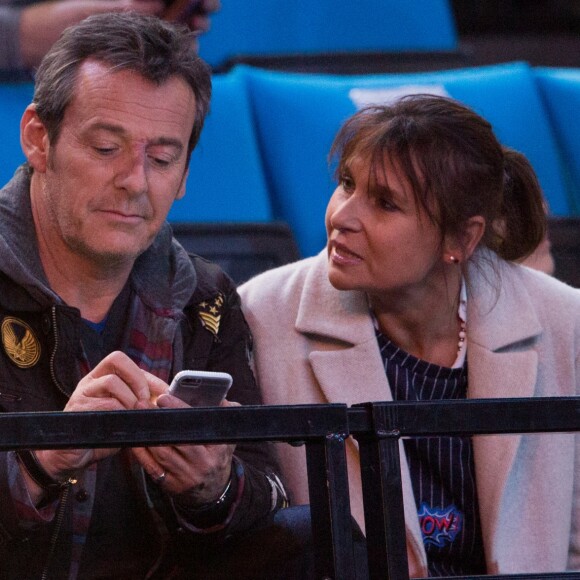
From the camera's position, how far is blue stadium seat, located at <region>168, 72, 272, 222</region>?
7.68ft

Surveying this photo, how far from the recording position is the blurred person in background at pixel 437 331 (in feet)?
5.11

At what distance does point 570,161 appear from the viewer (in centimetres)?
271

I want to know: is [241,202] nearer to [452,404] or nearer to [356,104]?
[356,104]

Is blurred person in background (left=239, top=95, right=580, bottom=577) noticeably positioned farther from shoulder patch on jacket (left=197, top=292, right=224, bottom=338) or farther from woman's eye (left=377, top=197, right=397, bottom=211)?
shoulder patch on jacket (left=197, top=292, right=224, bottom=338)

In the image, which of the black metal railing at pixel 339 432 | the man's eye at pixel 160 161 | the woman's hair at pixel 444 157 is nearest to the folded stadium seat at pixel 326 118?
the woman's hair at pixel 444 157

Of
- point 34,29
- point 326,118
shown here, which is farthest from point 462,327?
point 34,29

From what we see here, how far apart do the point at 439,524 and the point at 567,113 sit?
4.73ft

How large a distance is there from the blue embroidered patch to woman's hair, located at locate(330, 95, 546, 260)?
374mm

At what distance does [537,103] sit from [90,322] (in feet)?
5.22

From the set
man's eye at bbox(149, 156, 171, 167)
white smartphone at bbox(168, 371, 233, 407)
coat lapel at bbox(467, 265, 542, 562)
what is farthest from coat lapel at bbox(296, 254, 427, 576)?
white smartphone at bbox(168, 371, 233, 407)

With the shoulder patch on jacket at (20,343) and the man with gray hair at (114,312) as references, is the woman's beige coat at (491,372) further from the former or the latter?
the shoulder patch on jacket at (20,343)

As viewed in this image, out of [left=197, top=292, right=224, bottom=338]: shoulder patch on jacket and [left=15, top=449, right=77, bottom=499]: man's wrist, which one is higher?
[left=197, top=292, right=224, bottom=338]: shoulder patch on jacket

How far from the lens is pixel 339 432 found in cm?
96

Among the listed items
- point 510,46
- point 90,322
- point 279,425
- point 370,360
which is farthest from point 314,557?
point 510,46
